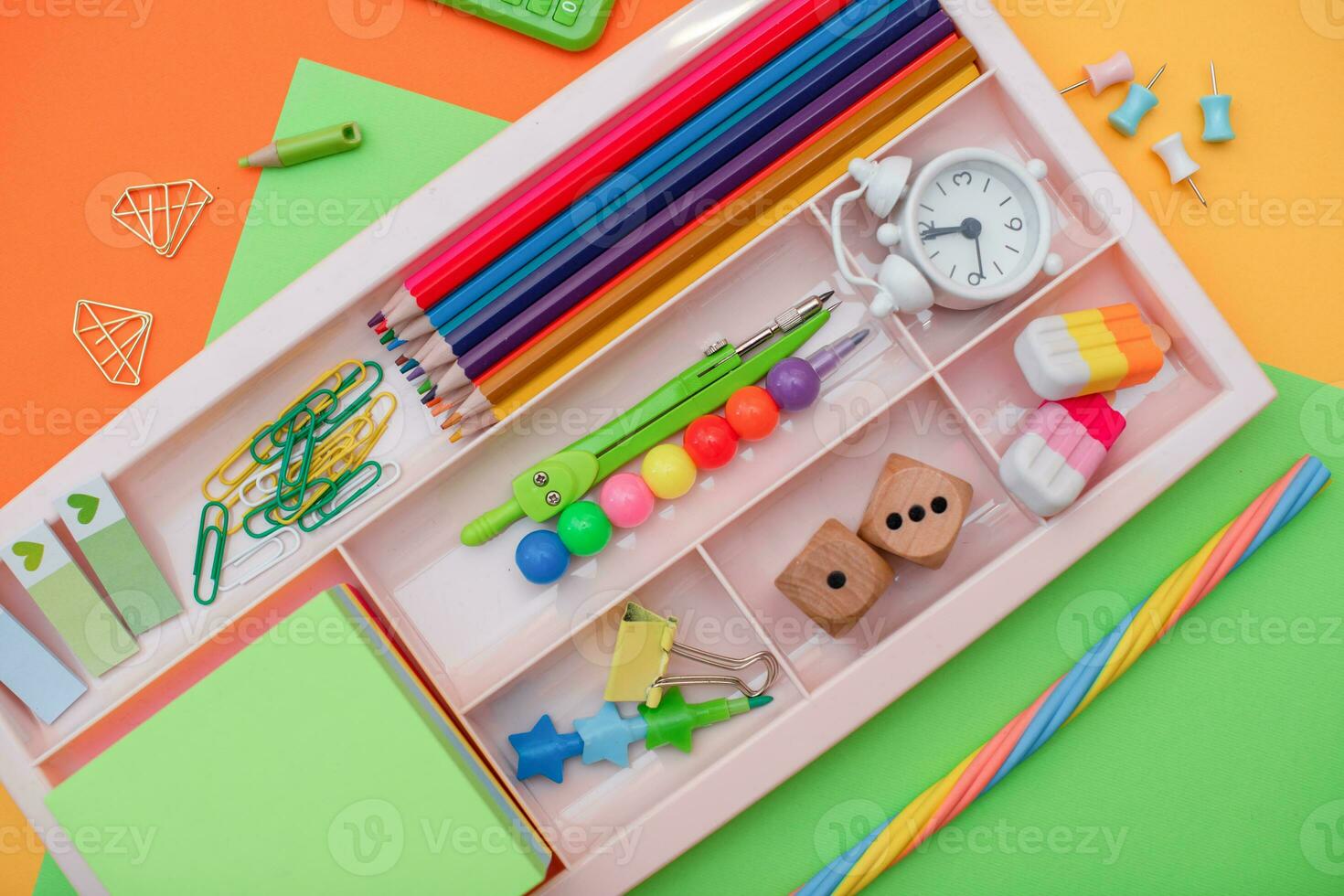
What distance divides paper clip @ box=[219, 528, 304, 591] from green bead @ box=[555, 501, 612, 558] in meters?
0.45

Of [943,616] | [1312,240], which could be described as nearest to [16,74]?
[943,616]

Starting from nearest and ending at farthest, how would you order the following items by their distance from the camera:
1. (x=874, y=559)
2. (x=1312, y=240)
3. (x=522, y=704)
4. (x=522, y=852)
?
(x=522, y=852), (x=874, y=559), (x=522, y=704), (x=1312, y=240)

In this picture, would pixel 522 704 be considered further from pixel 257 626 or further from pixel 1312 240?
pixel 1312 240

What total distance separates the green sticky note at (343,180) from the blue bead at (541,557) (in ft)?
2.30

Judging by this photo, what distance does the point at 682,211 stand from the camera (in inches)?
58.5

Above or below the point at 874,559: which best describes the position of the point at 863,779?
below

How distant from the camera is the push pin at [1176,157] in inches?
64.9

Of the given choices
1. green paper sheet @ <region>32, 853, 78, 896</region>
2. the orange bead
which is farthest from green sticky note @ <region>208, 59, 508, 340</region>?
green paper sheet @ <region>32, 853, 78, 896</region>

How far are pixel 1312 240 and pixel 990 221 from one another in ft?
2.24

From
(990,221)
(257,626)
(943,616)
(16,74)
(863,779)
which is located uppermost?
(16,74)

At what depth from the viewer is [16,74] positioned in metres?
1.76

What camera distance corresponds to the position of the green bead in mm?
1448

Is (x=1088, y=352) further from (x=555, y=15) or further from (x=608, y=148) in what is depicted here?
(x=555, y=15)

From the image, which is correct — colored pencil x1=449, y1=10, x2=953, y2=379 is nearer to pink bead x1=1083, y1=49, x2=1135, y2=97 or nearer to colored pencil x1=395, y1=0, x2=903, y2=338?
colored pencil x1=395, y1=0, x2=903, y2=338
